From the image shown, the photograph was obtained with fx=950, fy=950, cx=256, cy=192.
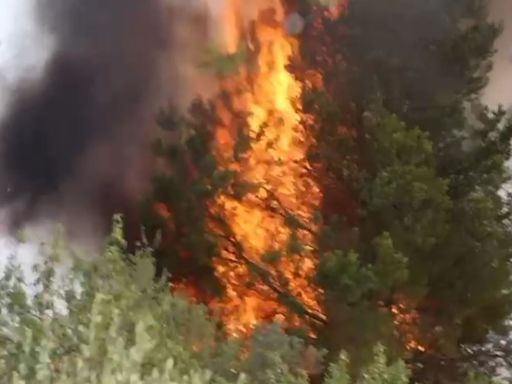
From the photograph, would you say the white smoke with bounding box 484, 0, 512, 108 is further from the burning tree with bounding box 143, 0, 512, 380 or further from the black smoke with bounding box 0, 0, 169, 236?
the black smoke with bounding box 0, 0, 169, 236

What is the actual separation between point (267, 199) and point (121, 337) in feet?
1.63

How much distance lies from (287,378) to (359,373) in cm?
21

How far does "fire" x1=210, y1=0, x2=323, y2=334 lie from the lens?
186cm

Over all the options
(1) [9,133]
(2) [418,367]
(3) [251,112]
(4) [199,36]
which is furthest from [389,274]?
(1) [9,133]

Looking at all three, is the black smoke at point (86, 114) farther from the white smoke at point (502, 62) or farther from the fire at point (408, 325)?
the white smoke at point (502, 62)

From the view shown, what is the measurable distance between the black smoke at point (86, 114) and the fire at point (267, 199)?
177mm

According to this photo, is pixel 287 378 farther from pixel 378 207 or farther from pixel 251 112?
→ pixel 251 112

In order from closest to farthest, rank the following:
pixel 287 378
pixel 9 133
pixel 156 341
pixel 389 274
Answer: pixel 156 341, pixel 287 378, pixel 389 274, pixel 9 133

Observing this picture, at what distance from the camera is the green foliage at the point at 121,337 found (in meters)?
1.47

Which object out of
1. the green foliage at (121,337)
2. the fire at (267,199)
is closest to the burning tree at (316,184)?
the fire at (267,199)

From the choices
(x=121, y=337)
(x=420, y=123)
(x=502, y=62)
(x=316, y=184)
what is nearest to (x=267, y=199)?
(x=316, y=184)

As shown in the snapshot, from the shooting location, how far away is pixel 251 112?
1.88 meters

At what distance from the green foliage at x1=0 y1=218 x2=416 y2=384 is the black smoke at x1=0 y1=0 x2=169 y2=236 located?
0.17 meters

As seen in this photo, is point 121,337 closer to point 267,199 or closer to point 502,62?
point 267,199
